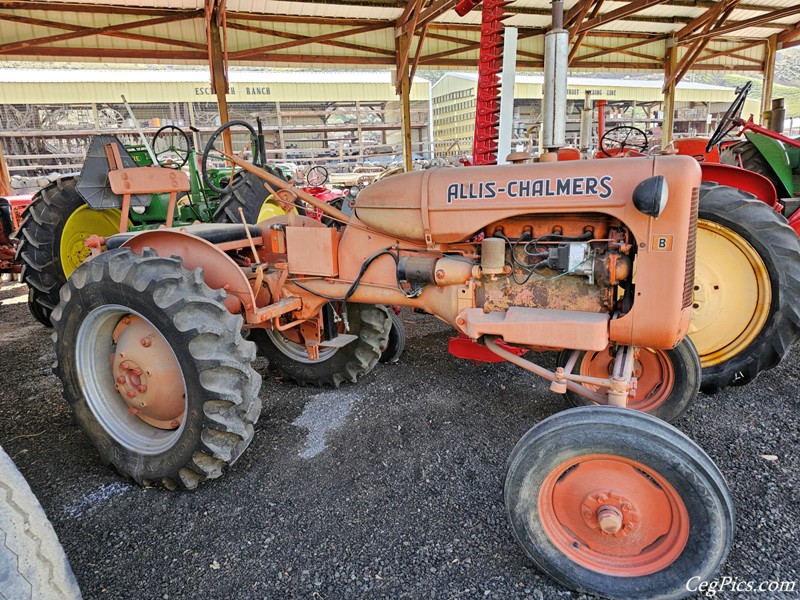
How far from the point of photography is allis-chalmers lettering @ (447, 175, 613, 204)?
6.42ft

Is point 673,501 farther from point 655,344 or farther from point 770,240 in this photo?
point 770,240

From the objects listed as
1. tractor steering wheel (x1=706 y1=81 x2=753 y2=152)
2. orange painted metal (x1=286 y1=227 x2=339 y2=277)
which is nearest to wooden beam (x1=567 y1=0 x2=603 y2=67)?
tractor steering wheel (x1=706 y1=81 x2=753 y2=152)

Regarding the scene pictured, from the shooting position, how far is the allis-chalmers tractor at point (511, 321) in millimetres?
1728

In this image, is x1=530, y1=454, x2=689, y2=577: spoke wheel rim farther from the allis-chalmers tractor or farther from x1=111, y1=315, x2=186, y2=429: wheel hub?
x1=111, y1=315, x2=186, y2=429: wheel hub

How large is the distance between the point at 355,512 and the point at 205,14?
29.7ft

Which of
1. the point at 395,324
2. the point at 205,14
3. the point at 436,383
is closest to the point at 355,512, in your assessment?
the point at 436,383

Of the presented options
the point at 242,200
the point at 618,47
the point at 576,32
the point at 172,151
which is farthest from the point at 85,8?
the point at 618,47

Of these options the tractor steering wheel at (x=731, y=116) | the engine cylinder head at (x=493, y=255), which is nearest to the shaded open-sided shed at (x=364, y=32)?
the tractor steering wheel at (x=731, y=116)

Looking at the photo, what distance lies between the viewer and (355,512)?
7.34 ft

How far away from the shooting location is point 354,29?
33.0 ft

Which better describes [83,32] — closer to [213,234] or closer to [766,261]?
[213,234]

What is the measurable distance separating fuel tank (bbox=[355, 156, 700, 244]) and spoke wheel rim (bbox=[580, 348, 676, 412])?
1.05m

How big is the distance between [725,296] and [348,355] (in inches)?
94.3

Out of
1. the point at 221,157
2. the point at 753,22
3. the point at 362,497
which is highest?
the point at 753,22
